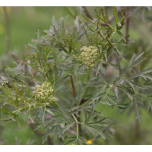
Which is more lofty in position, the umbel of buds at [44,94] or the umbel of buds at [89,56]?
the umbel of buds at [89,56]

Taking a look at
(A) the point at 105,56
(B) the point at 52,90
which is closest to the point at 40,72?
(B) the point at 52,90

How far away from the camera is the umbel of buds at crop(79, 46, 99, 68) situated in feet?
2.07

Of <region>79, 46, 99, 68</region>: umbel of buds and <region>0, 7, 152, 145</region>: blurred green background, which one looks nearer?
<region>79, 46, 99, 68</region>: umbel of buds

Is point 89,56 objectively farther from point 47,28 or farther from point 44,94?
point 47,28

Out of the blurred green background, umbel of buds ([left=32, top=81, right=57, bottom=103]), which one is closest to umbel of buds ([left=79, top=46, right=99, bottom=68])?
umbel of buds ([left=32, top=81, right=57, bottom=103])

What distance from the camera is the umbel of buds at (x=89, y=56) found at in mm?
630

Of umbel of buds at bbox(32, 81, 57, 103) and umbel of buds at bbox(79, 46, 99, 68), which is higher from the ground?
umbel of buds at bbox(79, 46, 99, 68)

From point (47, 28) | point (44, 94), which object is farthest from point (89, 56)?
point (47, 28)

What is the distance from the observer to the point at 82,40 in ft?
2.27

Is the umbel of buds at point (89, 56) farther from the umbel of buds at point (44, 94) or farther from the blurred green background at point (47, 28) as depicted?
the blurred green background at point (47, 28)

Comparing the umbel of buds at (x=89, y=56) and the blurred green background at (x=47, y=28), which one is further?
the blurred green background at (x=47, y=28)

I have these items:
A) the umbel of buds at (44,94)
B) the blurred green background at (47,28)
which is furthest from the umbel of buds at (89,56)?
the blurred green background at (47,28)

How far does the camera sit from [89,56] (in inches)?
24.9

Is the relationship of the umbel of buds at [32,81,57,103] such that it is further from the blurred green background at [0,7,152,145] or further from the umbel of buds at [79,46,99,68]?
the blurred green background at [0,7,152,145]
